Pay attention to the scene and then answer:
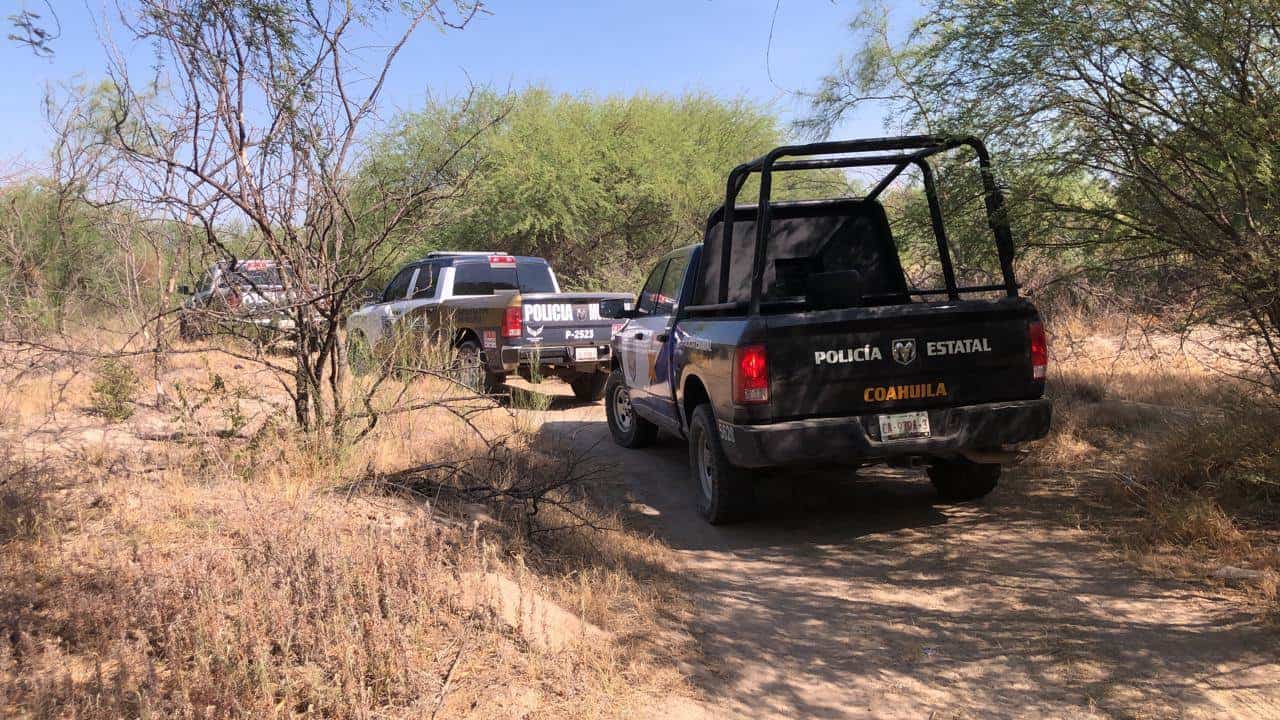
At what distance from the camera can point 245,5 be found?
18.6 feet

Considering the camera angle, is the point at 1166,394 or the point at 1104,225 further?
the point at 1166,394

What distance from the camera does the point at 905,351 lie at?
17.9 feet

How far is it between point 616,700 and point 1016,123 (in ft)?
13.7

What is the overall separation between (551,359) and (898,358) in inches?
236

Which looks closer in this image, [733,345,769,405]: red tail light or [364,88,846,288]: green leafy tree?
[733,345,769,405]: red tail light

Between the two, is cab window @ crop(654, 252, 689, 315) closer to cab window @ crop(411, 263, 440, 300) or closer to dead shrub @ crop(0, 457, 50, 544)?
dead shrub @ crop(0, 457, 50, 544)

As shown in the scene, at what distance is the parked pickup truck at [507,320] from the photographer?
10.7 meters

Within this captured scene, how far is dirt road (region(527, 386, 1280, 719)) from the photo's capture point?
3.54 m

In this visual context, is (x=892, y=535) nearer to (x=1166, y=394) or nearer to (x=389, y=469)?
(x=389, y=469)

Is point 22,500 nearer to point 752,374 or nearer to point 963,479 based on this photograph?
point 752,374

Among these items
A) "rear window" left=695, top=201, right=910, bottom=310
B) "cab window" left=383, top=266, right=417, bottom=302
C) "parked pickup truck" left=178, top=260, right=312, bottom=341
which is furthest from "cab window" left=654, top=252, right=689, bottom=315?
"cab window" left=383, top=266, right=417, bottom=302

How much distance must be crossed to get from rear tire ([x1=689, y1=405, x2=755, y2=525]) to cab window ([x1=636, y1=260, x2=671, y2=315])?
193cm

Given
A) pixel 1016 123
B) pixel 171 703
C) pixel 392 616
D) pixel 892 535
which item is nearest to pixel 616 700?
pixel 392 616

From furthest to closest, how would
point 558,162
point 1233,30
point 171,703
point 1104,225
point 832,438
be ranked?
point 558,162 → point 1104,225 → point 832,438 → point 1233,30 → point 171,703
